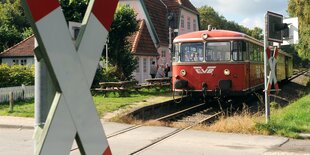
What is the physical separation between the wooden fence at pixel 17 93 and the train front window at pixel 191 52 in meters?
7.20

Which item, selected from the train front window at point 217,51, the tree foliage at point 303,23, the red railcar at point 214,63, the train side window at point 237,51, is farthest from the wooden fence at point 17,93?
the tree foliage at point 303,23

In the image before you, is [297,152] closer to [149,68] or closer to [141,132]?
[141,132]

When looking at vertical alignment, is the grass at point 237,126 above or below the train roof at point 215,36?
below

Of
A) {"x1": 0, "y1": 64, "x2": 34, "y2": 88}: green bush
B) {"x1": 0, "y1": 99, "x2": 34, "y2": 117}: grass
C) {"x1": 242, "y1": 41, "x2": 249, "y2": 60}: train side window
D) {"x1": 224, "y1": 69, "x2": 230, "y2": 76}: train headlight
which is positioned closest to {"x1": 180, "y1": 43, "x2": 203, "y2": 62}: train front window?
{"x1": 224, "y1": 69, "x2": 230, "y2": 76}: train headlight

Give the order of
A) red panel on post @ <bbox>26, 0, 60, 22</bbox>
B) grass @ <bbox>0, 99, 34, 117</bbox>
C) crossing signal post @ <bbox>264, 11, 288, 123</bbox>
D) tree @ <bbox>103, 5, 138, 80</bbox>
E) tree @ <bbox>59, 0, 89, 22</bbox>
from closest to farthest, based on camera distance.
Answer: red panel on post @ <bbox>26, 0, 60, 22</bbox>
crossing signal post @ <bbox>264, 11, 288, 123</bbox>
grass @ <bbox>0, 99, 34, 117</bbox>
tree @ <bbox>59, 0, 89, 22</bbox>
tree @ <bbox>103, 5, 138, 80</bbox>

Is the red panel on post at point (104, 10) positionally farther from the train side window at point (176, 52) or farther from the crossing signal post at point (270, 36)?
the train side window at point (176, 52)

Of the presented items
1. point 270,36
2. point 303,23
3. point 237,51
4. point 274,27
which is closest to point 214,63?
point 237,51

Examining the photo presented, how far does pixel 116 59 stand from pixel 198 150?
62.3 ft

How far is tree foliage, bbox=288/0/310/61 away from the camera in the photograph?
115ft

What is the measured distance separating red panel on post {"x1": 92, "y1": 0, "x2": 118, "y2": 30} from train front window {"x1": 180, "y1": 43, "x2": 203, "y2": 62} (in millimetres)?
17082

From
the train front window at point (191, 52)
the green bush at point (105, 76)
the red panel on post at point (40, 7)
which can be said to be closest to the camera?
Result: the red panel on post at point (40, 7)

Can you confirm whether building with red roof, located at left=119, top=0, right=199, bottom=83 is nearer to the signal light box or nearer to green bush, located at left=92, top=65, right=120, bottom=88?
green bush, located at left=92, top=65, right=120, bottom=88

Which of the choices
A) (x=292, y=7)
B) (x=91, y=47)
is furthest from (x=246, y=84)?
(x=292, y=7)

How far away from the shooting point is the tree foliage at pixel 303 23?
1385 inches
